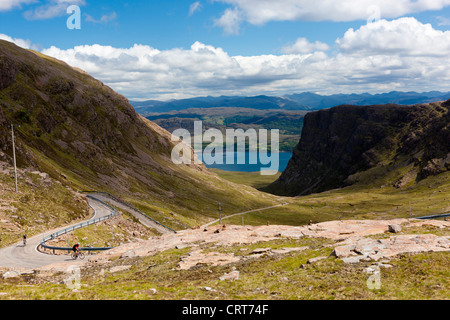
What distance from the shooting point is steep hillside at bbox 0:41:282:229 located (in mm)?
105250

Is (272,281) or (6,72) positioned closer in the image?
(272,281)

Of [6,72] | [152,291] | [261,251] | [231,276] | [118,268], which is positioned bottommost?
[118,268]

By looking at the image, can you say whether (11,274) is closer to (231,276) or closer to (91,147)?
(231,276)

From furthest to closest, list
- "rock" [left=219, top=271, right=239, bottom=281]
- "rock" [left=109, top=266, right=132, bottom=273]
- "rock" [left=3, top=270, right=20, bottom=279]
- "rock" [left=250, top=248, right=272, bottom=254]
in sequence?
"rock" [left=250, top=248, right=272, bottom=254]
"rock" [left=109, top=266, right=132, bottom=273]
"rock" [left=3, top=270, right=20, bottom=279]
"rock" [left=219, top=271, right=239, bottom=281]

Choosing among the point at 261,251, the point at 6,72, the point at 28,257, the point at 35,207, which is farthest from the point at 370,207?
the point at 6,72

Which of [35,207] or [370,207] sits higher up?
[35,207]

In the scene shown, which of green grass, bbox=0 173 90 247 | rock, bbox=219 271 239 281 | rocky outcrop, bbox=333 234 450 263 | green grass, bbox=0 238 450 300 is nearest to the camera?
green grass, bbox=0 238 450 300

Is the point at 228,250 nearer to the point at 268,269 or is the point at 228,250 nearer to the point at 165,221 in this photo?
the point at 268,269

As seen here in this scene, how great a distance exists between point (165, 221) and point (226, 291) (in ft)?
247

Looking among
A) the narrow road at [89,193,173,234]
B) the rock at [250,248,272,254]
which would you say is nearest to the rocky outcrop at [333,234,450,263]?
the rock at [250,248,272,254]

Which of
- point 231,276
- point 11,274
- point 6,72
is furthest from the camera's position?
point 6,72

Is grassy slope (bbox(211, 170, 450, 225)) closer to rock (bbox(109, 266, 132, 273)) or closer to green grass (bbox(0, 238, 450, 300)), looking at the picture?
rock (bbox(109, 266, 132, 273))

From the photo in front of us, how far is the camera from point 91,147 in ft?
450

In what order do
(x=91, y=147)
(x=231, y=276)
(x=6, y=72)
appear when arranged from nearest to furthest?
(x=231, y=276)
(x=6, y=72)
(x=91, y=147)
